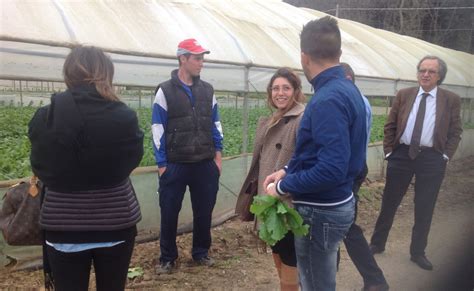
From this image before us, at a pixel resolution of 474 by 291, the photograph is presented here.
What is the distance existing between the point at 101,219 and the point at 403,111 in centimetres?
322

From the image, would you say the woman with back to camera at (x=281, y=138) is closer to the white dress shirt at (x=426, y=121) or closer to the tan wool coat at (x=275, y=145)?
the tan wool coat at (x=275, y=145)

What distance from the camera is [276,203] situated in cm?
231

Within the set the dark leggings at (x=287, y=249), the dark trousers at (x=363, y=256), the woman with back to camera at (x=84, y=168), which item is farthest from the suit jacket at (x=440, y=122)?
the woman with back to camera at (x=84, y=168)

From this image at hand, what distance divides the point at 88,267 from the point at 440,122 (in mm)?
3336

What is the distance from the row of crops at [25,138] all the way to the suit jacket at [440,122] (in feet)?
7.10

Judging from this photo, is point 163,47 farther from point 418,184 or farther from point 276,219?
point 276,219

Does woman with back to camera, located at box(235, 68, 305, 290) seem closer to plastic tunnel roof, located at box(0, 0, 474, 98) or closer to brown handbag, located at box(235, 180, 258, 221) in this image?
brown handbag, located at box(235, 180, 258, 221)

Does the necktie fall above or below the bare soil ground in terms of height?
above

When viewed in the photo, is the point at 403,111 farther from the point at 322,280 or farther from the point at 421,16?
the point at 421,16

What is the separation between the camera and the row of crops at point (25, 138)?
452 centimetres

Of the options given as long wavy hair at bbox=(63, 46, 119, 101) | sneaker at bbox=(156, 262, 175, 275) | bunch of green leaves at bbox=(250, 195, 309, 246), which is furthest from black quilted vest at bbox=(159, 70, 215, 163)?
long wavy hair at bbox=(63, 46, 119, 101)

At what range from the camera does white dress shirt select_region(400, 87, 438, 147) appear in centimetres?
413

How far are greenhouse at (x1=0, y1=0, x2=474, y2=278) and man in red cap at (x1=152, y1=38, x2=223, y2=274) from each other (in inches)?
31.3

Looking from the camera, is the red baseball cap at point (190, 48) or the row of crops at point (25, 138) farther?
the row of crops at point (25, 138)
